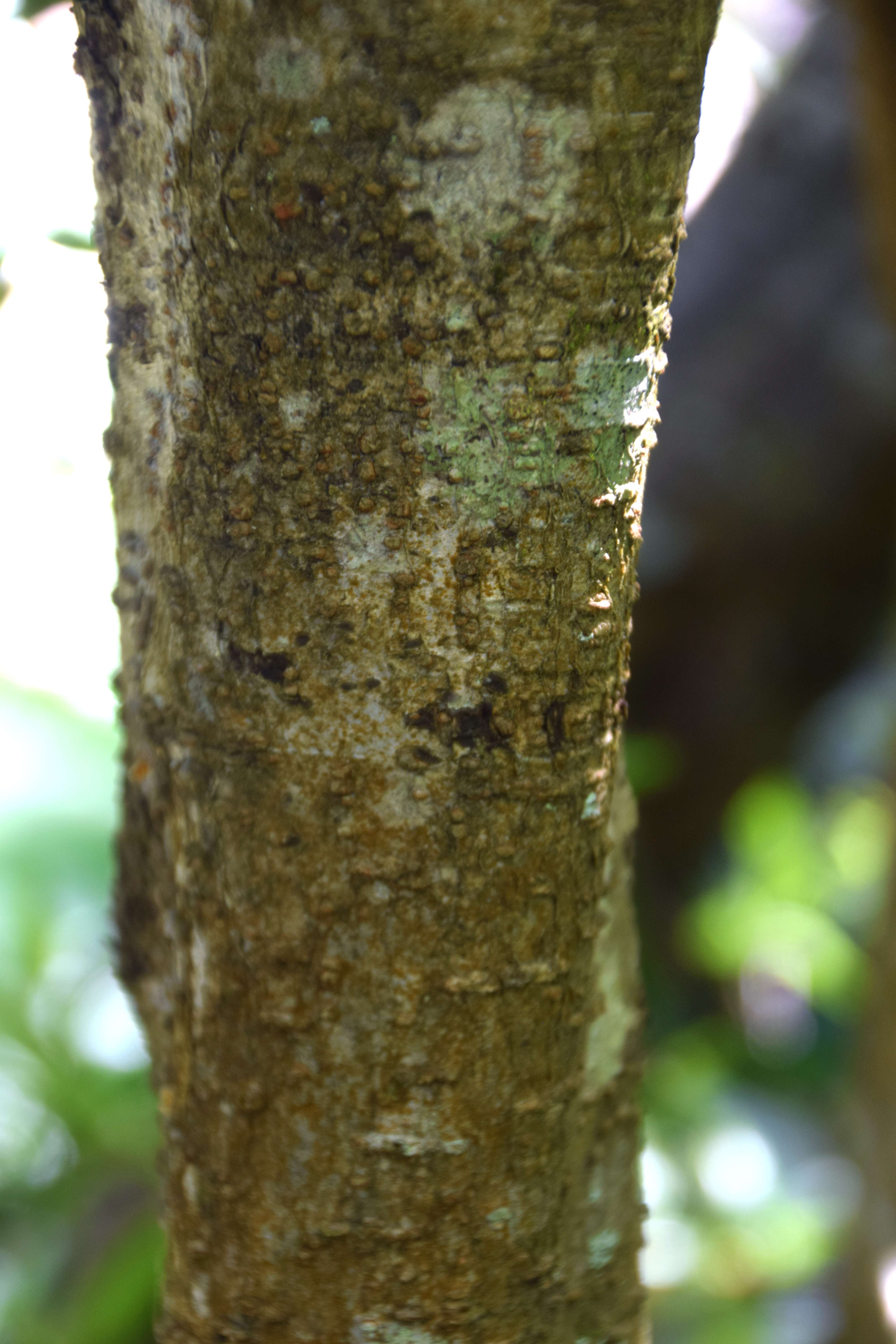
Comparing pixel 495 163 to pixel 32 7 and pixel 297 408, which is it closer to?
pixel 297 408

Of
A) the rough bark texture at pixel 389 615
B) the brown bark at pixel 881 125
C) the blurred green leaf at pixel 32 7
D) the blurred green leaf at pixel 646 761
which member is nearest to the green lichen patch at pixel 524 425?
the rough bark texture at pixel 389 615

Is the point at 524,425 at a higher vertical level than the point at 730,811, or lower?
lower

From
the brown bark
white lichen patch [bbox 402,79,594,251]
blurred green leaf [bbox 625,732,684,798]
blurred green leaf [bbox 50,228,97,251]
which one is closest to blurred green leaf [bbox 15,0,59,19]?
blurred green leaf [bbox 50,228,97,251]

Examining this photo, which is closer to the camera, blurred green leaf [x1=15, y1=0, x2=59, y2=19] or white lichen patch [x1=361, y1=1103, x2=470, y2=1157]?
white lichen patch [x1=361, y1=1103, x2=470, y2=1157]

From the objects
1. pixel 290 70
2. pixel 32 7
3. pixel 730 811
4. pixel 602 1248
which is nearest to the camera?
pixel 290 70

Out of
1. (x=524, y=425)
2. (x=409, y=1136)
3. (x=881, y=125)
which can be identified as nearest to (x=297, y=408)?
(x=524, y=425)

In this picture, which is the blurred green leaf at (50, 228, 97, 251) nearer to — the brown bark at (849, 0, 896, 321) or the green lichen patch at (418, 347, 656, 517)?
the green lichen patch at (418, 347, 656, 517)

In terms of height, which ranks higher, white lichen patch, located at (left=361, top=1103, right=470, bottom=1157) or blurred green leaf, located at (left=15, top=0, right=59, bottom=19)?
blurred green leaf, located at (left=15, top=0, right=59, bottom=19)

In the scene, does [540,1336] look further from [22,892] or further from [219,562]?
[22,892]
